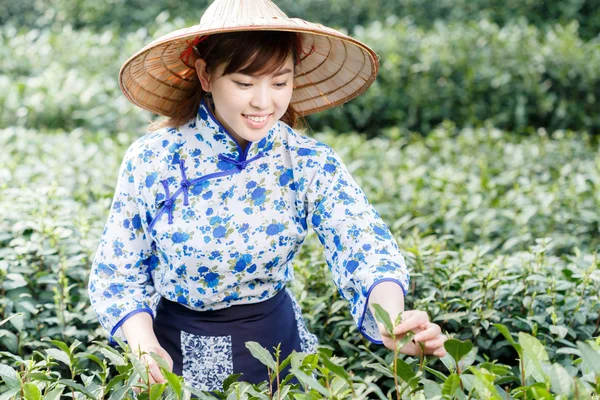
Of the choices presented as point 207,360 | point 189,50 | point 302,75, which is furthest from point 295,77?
point 207,360

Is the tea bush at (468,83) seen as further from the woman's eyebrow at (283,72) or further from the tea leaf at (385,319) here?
the tea leaf at (385,319)

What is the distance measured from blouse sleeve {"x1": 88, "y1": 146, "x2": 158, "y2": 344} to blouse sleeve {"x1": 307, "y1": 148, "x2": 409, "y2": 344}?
0.45 m

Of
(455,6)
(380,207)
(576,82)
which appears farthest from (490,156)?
(455,6)

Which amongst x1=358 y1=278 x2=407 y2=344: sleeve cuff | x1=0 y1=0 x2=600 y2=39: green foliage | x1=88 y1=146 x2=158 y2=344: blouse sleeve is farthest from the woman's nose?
x1=0 y1=0 x2=600 y2=39: green foliage

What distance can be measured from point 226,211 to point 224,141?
0.18 m

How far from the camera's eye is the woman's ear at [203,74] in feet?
6.17

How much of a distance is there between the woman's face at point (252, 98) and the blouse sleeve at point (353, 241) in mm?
201

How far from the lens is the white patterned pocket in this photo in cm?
193

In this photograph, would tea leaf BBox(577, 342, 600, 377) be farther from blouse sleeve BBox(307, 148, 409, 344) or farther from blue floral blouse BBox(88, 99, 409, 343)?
blue floral blouse BBox(88, 99, 409, 343)

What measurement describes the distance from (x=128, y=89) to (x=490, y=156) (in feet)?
9.29

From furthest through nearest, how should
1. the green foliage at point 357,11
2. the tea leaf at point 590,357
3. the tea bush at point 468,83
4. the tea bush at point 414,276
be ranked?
the green foliage at point 357,11 < the tea bush at point 468,83 < the tea bush at point 414,276 < the tea leaf at point 590,357

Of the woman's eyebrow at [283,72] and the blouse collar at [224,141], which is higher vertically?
the woman's eyebrow at [283,72]

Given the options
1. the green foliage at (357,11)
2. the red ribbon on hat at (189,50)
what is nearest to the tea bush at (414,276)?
the red ribbon on hat at (189,50)

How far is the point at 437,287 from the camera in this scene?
240 cm
